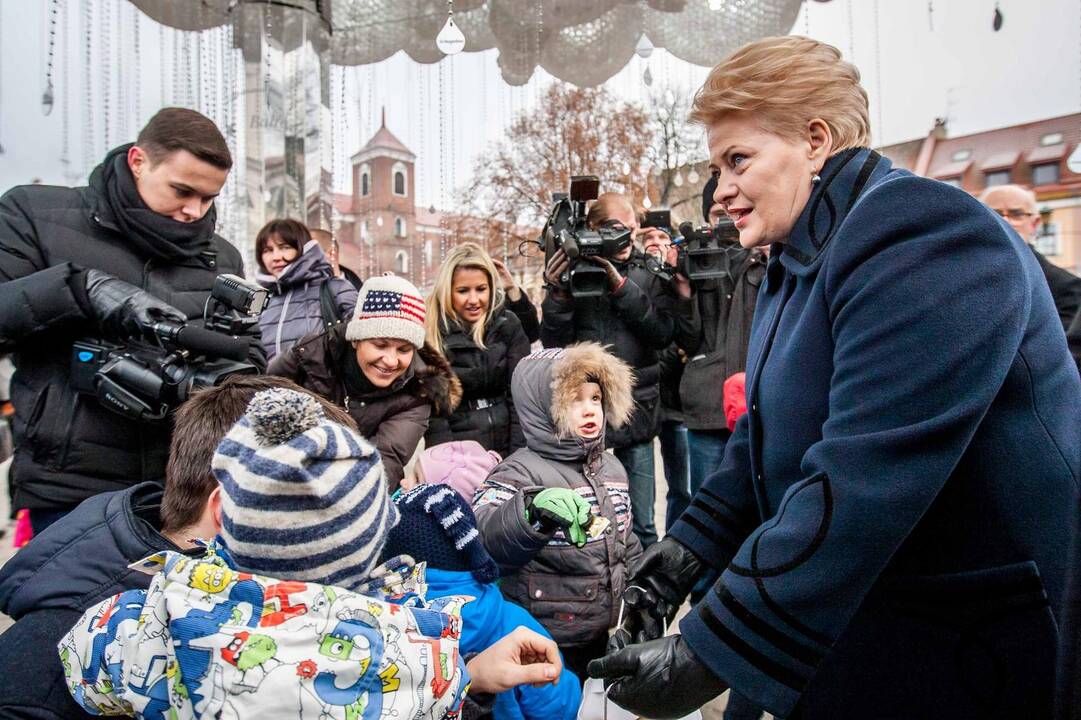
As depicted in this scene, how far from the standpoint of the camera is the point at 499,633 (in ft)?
5.18

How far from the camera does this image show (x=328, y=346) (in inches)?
110

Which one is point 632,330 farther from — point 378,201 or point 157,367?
point 378,201

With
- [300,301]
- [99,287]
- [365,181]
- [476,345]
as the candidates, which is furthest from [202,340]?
[365,181]

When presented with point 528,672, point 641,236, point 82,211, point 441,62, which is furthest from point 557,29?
point 528,672

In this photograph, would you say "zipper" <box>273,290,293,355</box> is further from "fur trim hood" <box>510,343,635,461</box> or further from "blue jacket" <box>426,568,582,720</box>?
"blue jacket" <box>426,568,582,720</box>

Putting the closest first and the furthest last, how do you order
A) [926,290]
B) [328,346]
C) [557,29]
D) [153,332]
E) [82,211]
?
[926,290] → [153,332] → [82,211] → [328,346] → [557,29]

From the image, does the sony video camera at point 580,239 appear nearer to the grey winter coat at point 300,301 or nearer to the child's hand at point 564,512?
the grey winter coat at point 300,301

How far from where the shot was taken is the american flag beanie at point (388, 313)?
8.75 feet

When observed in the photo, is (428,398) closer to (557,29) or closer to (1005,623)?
(1005,623)

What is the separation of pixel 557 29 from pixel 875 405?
16.9 ft

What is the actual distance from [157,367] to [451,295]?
5.17 feet

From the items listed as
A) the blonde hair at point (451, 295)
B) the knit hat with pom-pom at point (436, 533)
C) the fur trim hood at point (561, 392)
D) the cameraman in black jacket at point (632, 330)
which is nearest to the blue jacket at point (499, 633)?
the knit hat with pom-pom at point (436, 533)

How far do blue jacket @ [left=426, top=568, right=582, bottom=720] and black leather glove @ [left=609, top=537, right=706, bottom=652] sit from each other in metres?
0.26

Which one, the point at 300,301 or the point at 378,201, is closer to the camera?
the point at 300,301
